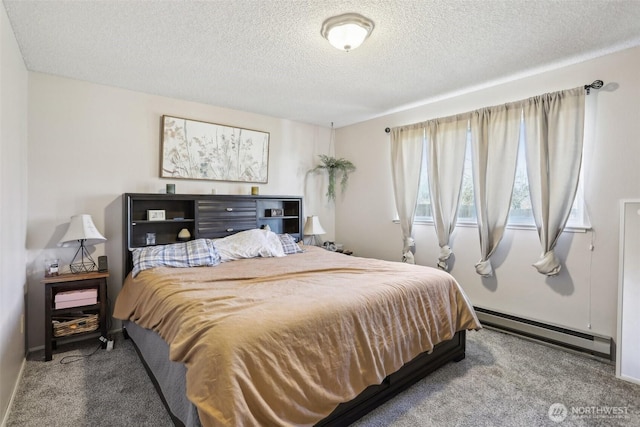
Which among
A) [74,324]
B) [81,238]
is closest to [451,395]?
[74,324]

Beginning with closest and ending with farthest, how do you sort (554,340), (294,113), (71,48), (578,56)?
(71,48) < (578,56) < (554,340) < (294,113)

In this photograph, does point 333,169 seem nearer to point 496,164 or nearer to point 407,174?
point 407,174

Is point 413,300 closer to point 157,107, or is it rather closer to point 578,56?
point 578,56

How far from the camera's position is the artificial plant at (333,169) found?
4.81 m

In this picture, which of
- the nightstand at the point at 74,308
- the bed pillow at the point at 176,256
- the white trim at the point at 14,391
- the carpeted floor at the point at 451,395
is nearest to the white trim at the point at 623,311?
the carpeted floor at the point at 451,395

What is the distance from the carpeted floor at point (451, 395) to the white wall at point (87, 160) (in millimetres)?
909

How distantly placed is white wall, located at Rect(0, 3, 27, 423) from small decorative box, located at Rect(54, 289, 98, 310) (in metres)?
0.24

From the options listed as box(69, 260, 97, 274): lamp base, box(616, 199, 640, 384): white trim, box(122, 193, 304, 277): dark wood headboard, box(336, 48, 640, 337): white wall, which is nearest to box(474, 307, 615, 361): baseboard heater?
box(336, 48, 640, 337): white wall

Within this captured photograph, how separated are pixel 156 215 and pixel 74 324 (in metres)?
1.20

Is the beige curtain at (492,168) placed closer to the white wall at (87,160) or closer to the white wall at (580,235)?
the white wall at (580,235)

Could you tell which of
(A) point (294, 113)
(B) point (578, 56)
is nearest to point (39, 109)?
(A) point (294, 113)

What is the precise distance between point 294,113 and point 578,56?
9.86 ft

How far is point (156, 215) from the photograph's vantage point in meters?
3.34

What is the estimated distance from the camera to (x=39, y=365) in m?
2.53
